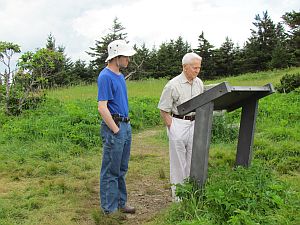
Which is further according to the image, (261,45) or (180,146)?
(261,45)

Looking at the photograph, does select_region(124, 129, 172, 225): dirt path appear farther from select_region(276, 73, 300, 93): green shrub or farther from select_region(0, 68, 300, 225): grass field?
select_region(276, 73, 300, 93): green shrub

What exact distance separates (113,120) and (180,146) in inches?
33.7

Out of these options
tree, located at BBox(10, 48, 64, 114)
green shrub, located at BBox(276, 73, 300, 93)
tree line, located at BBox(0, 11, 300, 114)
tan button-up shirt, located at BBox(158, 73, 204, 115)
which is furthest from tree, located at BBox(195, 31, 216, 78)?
tan button-up shirt, located at BBox(158, 73, 204, 115)

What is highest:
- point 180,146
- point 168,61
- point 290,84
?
point 168,61

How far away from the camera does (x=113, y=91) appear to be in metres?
4.38

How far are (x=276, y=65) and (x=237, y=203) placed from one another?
30388 millimetres

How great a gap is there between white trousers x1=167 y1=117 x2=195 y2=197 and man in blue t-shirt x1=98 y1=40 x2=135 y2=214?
518 millimetres

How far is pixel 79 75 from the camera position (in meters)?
35.7

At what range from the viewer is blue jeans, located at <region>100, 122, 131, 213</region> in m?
4.45

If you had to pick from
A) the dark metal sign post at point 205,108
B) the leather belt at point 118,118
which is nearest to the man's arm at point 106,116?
Answer: the leather belt at point 118,118

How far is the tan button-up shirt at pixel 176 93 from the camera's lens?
4766mm

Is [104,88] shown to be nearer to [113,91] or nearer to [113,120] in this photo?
[113,91]

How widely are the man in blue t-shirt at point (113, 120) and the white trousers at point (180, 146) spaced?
1.70 ft

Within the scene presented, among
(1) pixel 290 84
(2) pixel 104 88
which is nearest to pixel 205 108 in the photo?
(2) pixel 104 88
